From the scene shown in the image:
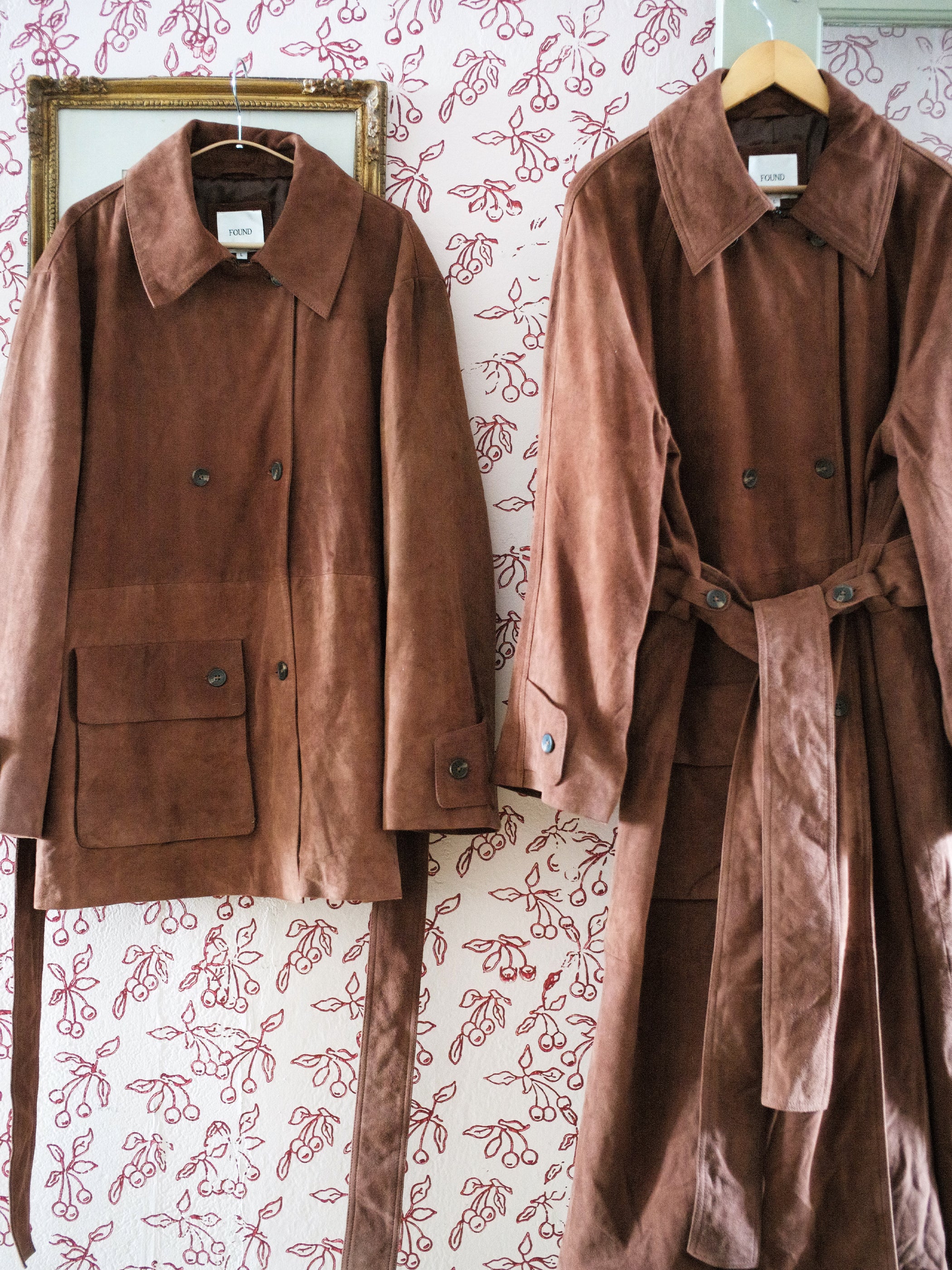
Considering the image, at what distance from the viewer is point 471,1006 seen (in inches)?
56.1

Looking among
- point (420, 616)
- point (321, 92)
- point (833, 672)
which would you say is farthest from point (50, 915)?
point (321, 92)

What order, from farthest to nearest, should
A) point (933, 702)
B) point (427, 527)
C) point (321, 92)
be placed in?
point (321, 92)
point (427, 527)
point (933, 702)

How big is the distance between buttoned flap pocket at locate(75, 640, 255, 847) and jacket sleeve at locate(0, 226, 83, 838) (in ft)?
0.16

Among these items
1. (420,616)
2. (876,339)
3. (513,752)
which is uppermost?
(876,339)

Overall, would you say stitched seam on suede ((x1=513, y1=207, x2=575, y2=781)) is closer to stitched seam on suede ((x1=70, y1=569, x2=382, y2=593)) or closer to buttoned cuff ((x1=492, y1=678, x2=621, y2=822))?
buttoned cuff ((x1=492, y1=678, x2=621, y2=822))

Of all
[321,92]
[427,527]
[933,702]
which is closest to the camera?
[933,702]

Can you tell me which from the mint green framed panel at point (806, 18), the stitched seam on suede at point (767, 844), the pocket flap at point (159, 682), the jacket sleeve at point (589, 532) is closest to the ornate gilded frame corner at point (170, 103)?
the jacket sleeve at point (589, 532)

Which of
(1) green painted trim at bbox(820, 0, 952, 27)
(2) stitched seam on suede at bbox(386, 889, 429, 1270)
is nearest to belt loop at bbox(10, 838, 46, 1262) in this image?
(2) stitched seam on suede at bbox(386, 889, 429, 1270)

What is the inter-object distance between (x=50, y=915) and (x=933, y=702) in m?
1.24

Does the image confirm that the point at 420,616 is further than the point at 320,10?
No

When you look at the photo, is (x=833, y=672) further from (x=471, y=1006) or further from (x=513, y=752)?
(x=471, y=1006)

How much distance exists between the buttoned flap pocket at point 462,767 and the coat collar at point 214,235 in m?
0.57

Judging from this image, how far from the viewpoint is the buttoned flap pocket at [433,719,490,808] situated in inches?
47.7

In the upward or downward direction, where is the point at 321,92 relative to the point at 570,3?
downward
